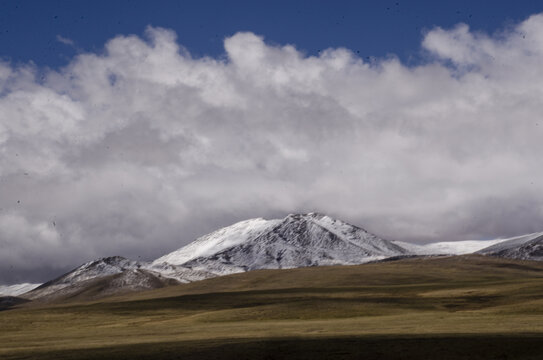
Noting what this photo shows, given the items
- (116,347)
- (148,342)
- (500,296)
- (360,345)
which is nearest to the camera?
(360,345)

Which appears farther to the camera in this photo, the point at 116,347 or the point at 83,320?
the point at 83,320

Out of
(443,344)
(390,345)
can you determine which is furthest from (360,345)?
(443,344)

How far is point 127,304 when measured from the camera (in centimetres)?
12744

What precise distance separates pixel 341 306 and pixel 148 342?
156 ft

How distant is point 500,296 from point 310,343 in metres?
67.5

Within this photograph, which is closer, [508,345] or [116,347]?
[508,345]

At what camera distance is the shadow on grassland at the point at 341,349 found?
36031 mm

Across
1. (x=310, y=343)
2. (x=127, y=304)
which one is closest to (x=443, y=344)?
(x=310, y=343)

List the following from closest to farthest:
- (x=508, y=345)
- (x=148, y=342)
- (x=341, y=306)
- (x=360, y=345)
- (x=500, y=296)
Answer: (x=508, y=345) < (x=360, y=345) < (x=148, y=342) < (x=341, y=306) < (x=500, y=296)

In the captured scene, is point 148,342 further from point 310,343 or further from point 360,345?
point 360,345

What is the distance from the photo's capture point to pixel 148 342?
48.4m

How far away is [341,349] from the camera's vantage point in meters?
39.2

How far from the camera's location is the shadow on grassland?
118 feet

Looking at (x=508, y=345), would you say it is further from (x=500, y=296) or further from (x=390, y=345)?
(x=500, y=296)
